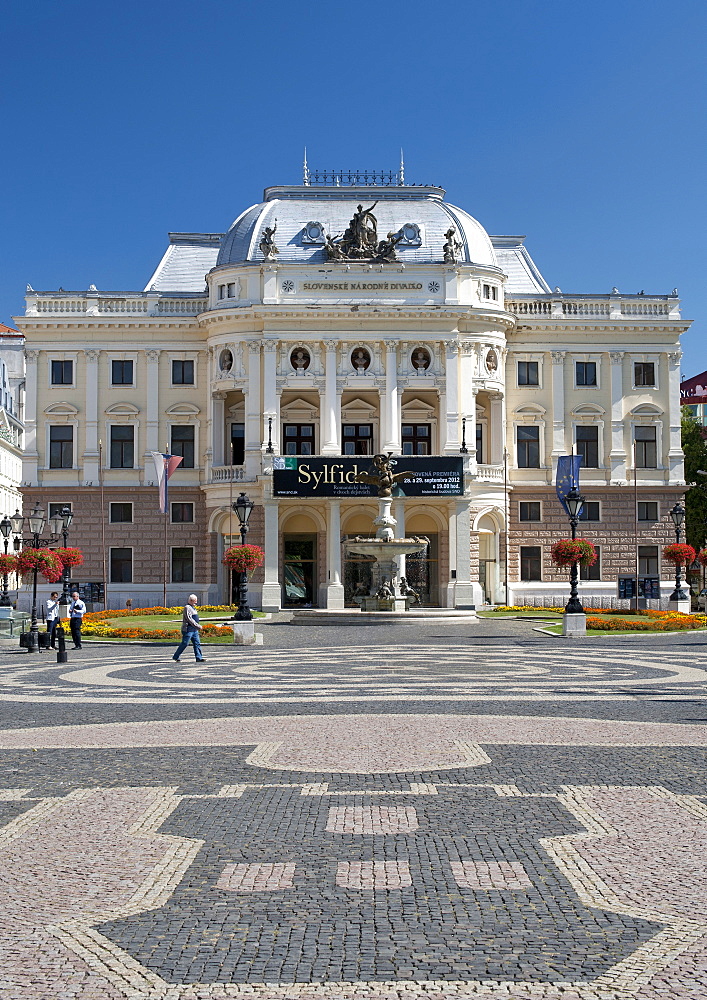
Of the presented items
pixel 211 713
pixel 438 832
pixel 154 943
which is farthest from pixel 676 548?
pixel 154 943

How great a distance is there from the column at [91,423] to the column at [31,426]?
7.90 feet

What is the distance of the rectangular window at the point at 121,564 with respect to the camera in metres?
64.6

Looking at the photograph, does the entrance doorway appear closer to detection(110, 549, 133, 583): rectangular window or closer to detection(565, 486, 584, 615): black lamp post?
detection(110, 549, 133, 583): rectangular window

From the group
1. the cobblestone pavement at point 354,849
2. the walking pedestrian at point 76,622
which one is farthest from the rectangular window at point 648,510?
the cobblestone pavement at point 354,849

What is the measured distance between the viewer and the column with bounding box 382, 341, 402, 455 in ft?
205

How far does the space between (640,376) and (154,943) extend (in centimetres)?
6332

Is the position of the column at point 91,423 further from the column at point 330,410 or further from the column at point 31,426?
the column at point 330,410

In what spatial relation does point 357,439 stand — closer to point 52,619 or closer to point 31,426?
point 31,426

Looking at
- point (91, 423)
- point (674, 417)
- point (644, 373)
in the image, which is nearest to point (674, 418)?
point (674, 417)

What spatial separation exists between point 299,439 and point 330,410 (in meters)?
3.65

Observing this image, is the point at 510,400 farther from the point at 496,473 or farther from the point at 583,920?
the point at 583,920

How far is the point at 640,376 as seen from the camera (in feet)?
220

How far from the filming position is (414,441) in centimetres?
6544

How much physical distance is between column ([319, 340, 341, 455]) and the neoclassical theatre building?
0.41ft
